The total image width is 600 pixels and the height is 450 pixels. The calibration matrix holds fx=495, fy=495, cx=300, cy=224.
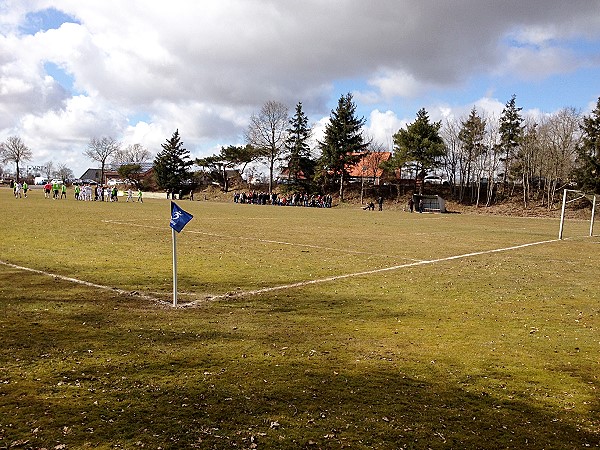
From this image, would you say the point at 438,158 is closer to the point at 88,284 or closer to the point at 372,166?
the point at 372,166

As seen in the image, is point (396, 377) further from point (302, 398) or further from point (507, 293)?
point (507, 293)

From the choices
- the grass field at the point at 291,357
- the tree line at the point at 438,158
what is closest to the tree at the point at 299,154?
the tree line at the point at 438,158

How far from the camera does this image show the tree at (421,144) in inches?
2697

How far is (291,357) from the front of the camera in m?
6.18

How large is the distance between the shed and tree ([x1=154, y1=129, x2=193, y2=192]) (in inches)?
1814

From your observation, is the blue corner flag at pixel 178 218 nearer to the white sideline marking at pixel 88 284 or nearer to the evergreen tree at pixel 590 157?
the white sideline marking at pixel 88 284

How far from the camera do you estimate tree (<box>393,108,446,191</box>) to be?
68.5m

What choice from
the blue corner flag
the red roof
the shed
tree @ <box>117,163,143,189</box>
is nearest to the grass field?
the blue corner flag

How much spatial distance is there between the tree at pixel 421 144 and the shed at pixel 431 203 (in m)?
7.77

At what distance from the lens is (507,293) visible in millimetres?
10938

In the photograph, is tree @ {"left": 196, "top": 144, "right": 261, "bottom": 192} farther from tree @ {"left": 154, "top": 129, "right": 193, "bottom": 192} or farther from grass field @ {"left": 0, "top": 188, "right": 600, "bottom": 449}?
grass field @ {"left": 0, "top": 188, "right": 600, "bottom": 449}

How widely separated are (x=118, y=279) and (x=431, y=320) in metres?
6.74

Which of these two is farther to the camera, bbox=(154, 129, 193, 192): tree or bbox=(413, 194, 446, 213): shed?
bbox=(154, 129, 193, 192): tree

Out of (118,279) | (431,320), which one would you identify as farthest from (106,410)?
(118,279)
